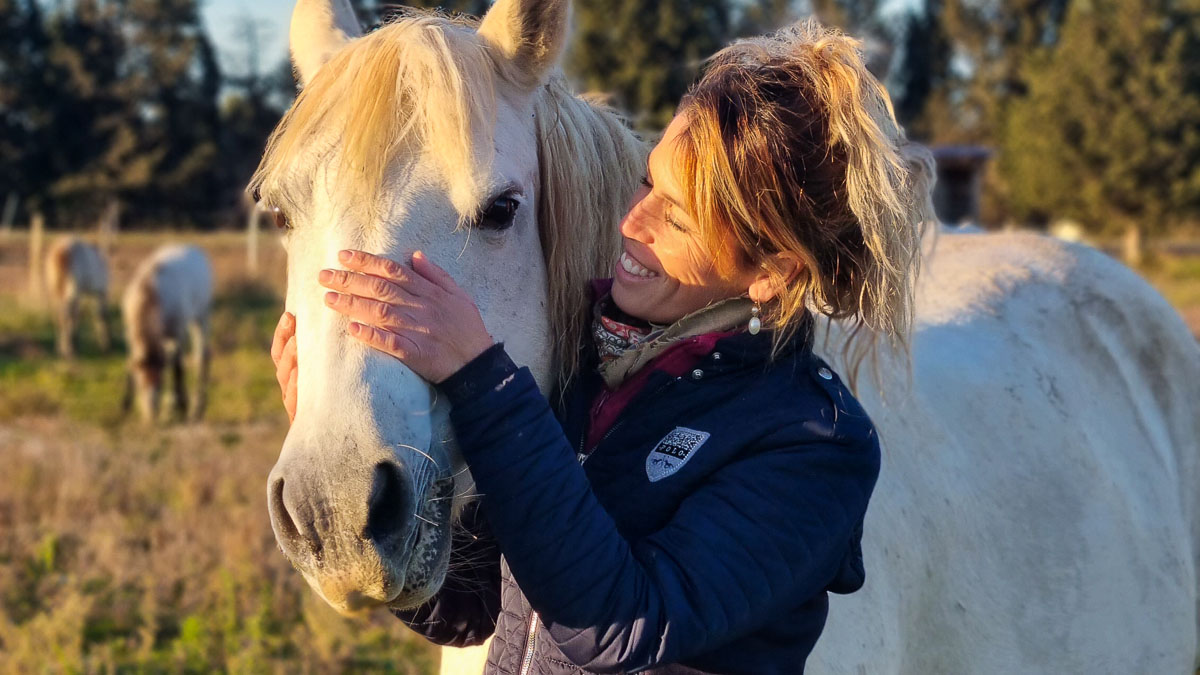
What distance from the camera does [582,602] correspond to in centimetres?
112

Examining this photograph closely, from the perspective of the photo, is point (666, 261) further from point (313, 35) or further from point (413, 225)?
point (313, 35)

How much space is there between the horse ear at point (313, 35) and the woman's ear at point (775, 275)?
912 millimetres

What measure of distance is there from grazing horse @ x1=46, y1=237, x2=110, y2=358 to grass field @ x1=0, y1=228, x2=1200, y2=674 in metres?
4.60

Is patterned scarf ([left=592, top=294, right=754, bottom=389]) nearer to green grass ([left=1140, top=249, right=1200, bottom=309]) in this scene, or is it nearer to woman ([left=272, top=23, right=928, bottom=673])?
woman ([left=272, top=23, right=928, bottom=673])

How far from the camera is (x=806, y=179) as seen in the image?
4.45ft

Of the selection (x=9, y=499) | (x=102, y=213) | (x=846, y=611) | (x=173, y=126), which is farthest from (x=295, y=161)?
(x=173, y=126)

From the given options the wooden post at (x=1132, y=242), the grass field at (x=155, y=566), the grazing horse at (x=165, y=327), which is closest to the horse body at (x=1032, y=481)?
the grass field at (x=155, y=566)

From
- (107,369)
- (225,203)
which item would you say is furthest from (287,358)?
(225,203)

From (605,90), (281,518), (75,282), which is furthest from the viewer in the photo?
(605,90)

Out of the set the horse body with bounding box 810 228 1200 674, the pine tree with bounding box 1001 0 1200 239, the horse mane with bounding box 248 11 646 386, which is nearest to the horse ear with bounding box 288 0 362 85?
the horse mane with bounding box 248 11 646 386

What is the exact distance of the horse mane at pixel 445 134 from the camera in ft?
4.40

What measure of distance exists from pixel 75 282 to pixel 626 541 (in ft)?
46.3

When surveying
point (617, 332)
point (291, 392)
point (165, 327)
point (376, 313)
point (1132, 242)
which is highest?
point (376, 313)

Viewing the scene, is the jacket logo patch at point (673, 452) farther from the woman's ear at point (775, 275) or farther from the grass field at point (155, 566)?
the grass field at point (155, 566)
